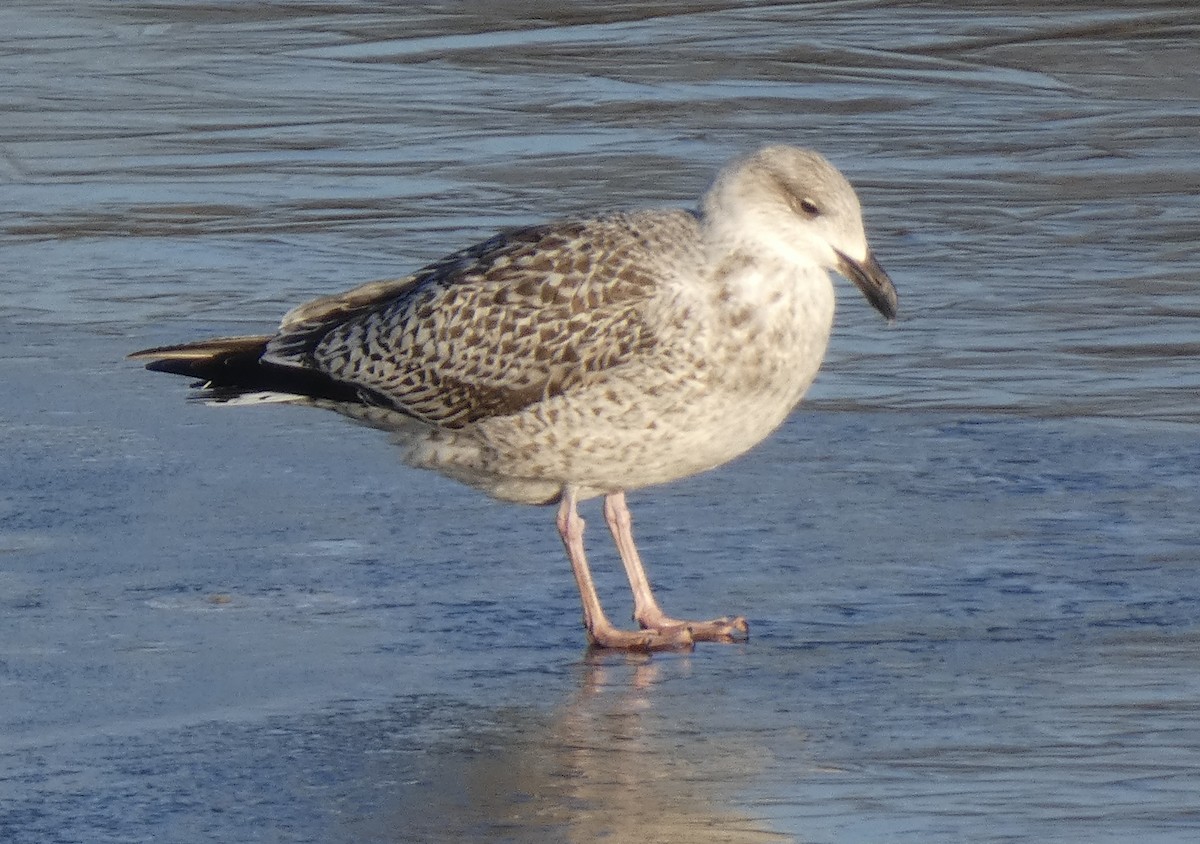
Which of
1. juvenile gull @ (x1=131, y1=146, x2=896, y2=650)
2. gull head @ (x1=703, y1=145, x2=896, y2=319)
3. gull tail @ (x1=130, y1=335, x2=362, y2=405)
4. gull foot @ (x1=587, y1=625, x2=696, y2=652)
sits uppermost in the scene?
gull head @ (x1=703, y1=145, x2=896, y2=319)

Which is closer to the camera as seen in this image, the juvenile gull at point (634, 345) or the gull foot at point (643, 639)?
the gull foot at point (643, 639)

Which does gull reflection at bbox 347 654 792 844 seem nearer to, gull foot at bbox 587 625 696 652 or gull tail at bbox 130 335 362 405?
gull foot at bbox 587 625 696 652

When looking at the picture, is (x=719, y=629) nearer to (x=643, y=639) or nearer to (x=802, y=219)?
(x=643, y=639)

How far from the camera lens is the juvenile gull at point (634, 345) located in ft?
20.5

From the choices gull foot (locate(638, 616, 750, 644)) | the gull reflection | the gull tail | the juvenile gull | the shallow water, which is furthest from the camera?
the gull tail

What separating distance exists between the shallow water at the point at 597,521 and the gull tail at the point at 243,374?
337mm

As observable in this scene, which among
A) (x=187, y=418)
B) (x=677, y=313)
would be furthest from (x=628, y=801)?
(x=187, y=418)

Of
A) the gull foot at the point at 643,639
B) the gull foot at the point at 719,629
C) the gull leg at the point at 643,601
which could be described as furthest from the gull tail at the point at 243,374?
the gull foot at the point at 719,629

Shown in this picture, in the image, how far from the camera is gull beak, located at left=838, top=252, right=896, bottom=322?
6.32 m

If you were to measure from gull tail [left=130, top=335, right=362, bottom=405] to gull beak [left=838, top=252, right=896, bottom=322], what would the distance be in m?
1.52

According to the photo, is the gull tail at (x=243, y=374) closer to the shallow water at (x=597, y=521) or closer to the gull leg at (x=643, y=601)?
the shallow water at (x=597, y=521)

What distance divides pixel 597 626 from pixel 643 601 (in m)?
0.21

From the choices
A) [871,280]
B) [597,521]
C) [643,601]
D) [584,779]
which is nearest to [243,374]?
[597,521]

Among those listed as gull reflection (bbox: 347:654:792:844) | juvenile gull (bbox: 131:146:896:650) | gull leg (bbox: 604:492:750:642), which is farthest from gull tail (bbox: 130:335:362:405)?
gull reflection (bbox: 347:654:792:844)
